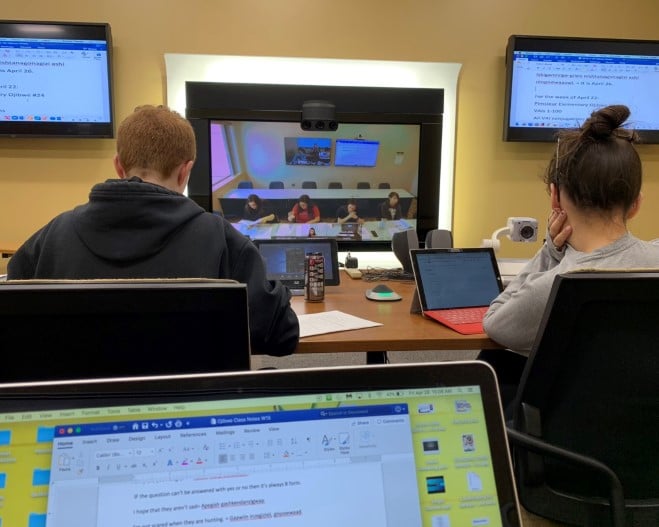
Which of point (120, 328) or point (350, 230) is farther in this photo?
point (350, 230)

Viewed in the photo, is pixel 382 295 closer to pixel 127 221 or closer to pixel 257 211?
pixel 127 221

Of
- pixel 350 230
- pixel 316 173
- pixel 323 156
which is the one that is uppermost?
pixel 323 156

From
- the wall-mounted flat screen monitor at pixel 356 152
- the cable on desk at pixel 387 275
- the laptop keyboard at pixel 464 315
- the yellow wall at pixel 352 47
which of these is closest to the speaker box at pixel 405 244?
the cable on desk at pixel 387 275

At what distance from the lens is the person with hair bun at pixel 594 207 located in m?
1.29

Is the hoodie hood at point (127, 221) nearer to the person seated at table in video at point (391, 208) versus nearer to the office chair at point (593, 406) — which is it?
the office chair at point (593, 406)

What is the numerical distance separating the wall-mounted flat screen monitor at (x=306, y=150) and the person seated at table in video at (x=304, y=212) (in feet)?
0.73

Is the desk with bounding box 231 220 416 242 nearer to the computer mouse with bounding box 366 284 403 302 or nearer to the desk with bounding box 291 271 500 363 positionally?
the computer mouse with bounding box 366 284 403 302

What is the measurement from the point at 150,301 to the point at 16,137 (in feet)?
9.48

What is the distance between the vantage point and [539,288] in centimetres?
127

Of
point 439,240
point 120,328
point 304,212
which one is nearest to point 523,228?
point 439,240

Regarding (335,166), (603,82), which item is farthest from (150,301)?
(603,82)

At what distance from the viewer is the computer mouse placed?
199 cm

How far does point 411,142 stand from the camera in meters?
3.45

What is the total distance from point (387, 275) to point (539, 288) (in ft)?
4.11
